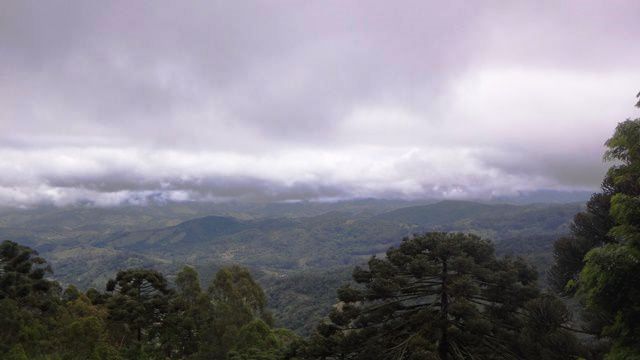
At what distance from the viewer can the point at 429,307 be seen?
1803 centimetres

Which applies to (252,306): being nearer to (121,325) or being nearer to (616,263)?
(121,325)

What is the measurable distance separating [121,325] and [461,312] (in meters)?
28.3

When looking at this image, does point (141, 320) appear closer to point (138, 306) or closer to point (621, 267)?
point (138, 306)

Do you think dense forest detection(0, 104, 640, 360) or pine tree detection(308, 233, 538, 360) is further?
pine tree detection(308, 233, 538, 360)

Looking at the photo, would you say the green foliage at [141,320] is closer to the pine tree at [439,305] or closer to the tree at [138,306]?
the tree at [138,306]

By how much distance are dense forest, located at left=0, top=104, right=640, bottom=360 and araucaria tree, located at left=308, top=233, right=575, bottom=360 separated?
0.06 metres

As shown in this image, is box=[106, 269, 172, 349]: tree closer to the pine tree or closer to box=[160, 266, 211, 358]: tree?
box=[160, 266, 211, 358]: tree

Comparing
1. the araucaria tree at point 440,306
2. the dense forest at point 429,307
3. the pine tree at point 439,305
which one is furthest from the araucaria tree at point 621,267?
the pine tree at point 439,305

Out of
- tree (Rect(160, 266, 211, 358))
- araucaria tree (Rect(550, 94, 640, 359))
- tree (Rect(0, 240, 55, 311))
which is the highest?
araucaria tree (Rect(550, 94, 640, 359))

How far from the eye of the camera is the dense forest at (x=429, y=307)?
11.0 m

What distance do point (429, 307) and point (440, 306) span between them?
468 millimetres

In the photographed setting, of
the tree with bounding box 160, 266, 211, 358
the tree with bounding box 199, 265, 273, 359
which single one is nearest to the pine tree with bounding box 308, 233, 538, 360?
the tree with bounding box 199, 265, 273, 359

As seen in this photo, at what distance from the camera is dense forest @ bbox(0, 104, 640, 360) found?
1101 centimetres

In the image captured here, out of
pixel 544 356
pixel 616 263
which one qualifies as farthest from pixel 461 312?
pixel 616 263
